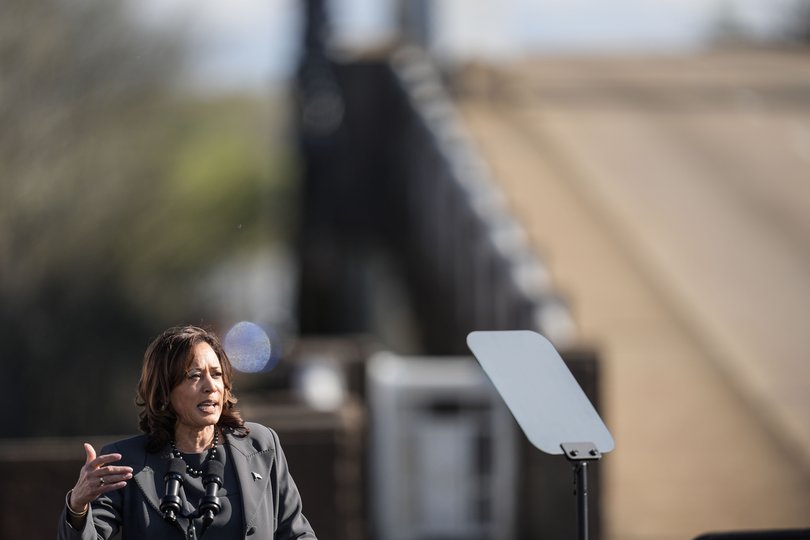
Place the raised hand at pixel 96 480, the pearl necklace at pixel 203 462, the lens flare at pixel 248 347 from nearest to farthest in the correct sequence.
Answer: the raised hand at pixel 96 480 → the pearl necklace at pixel 203 462 → the lens flare at pixel 248 347

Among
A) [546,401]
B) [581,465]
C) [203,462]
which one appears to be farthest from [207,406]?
[581,465]

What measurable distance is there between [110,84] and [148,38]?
158cm

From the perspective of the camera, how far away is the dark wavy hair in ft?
12.0

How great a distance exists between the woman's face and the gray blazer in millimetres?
116

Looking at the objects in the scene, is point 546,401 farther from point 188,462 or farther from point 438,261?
point 438,261

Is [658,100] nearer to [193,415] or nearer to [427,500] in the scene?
[427,500]

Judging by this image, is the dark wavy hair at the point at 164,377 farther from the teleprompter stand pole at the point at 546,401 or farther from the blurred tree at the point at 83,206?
the blurred tree at the point at 83,206

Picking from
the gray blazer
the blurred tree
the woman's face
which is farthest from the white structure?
the blurred tree

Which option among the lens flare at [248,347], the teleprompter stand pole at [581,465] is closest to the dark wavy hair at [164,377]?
the lens flare at [248,347]

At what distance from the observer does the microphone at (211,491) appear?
358 centimetres

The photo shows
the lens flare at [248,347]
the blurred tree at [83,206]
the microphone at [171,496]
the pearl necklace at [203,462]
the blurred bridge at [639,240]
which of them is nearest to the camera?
the microphone at [171,496]

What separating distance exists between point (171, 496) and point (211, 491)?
0.34 ft

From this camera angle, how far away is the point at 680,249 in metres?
19.0

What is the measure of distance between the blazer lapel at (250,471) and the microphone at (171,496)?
168 mm
